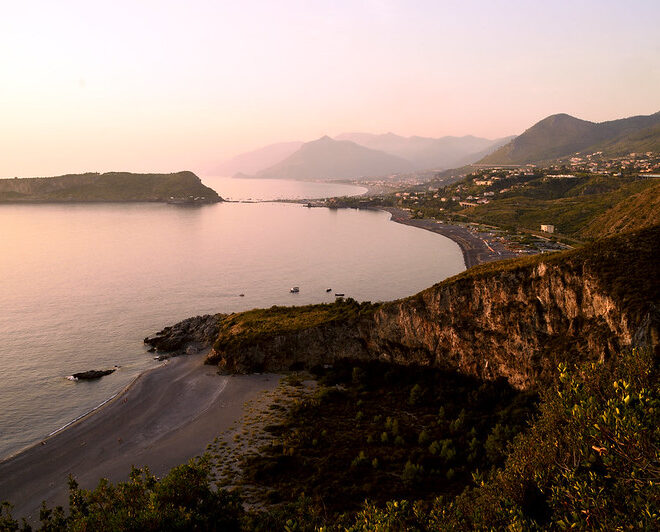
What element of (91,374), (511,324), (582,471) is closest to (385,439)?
(511,324)

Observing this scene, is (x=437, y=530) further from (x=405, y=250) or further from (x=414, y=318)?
(x=405, y=250)

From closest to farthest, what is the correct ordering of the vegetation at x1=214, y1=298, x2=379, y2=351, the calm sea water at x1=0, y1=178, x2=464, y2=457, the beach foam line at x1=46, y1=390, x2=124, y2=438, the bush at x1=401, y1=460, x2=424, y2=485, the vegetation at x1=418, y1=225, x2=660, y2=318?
1. the bush at x1=401, y1=460, x2=424, y2=485
2. the vegetation at x1=418, y1=225, x2=660, y2=318
3. the beach foam line at x1=46, y1=390, x2=124, y2=438
4. the calm sea water at x1=0, y1=178, x2=464, y2=457
5. the vegetation at x1=214, y1=298, x2=379, y2=351

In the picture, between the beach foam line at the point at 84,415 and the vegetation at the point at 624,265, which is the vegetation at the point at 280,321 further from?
the vegetation at the point at 624,265

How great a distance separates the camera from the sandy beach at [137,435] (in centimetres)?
3922

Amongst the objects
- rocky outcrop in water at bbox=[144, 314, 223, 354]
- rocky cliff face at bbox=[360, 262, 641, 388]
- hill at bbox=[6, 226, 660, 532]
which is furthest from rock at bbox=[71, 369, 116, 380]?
rocky cliff face at bbox=[360, 262, 641, 388]

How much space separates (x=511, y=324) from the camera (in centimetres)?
4778

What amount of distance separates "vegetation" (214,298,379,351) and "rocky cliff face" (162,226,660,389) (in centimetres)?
67

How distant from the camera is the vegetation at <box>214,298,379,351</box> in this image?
6344cm

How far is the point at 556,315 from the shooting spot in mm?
A: 44031

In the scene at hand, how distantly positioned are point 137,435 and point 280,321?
2803 centimetres

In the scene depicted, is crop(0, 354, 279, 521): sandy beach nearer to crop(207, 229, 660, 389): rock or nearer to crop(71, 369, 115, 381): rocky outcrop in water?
crop(207, 229, 660, 389): rock

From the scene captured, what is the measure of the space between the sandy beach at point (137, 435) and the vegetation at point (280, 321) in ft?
20.1

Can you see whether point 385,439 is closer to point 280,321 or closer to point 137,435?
point 137,435

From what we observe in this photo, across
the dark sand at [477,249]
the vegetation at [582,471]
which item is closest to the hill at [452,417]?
the vegetation at [582,471]
